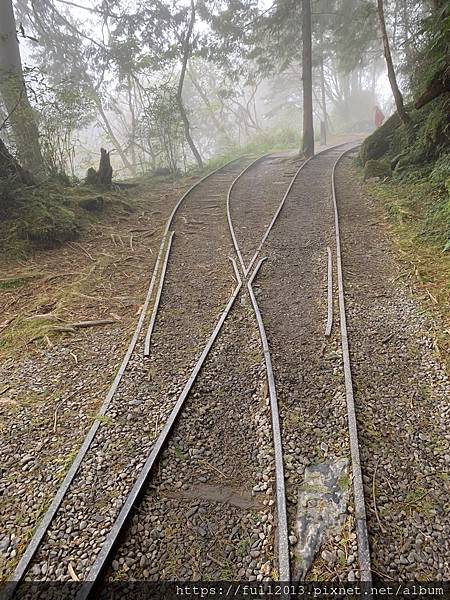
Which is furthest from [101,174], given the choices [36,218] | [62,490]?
[62,490]

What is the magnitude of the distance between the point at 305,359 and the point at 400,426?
1315mm

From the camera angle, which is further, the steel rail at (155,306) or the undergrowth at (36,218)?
the undergrowth at (36,218)

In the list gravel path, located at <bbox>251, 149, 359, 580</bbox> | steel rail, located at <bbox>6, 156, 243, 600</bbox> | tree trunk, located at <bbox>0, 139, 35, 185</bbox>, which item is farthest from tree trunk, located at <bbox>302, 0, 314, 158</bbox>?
steel rail, located at <bbox>6, 156, 243, 600</bbox>

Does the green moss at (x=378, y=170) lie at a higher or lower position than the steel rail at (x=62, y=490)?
higher

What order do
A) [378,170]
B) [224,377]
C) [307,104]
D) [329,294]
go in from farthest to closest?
[307,104] → [378,170] → [329,294] → [224,377]

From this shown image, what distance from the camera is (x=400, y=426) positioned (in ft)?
12.1

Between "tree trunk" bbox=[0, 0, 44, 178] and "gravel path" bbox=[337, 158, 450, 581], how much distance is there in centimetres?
911

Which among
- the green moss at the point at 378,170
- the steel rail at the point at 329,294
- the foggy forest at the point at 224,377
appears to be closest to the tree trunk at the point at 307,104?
the green moss at the point at 378,170

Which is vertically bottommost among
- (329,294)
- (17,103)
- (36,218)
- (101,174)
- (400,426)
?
(400,426)

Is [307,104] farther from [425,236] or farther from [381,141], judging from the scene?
[425,236]

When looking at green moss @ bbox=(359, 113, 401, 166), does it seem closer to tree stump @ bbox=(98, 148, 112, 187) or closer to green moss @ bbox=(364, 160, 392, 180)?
green moss @ bbox=(364, 160, 392, 180)

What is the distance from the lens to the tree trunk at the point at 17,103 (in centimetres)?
1000

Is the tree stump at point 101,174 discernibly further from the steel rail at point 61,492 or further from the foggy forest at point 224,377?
the steel rail at point 61,492

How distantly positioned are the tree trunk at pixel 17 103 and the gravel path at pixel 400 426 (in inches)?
358
